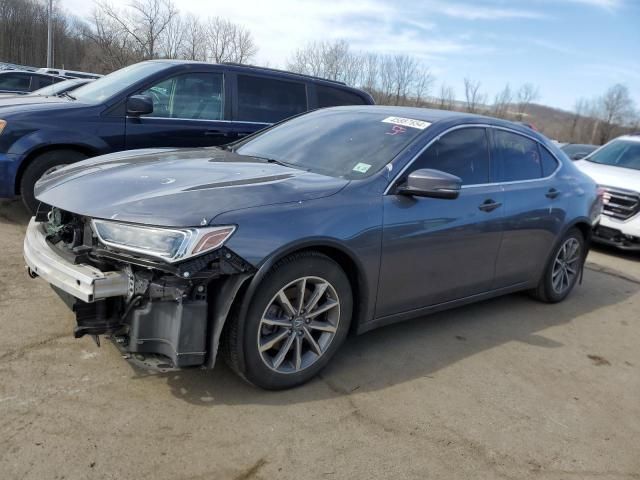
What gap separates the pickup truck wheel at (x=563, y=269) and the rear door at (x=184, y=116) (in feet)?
12.4

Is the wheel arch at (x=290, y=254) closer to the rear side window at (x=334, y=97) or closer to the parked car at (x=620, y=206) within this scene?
the rear side window at (x=334, y=97)

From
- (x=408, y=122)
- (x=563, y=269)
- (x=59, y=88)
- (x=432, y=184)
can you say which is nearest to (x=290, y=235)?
(x=432, y=184)

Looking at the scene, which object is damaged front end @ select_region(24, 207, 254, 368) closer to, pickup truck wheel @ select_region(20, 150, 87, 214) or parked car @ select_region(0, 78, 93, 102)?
pickup truck wheel @ select_region(20, 150, 87, 214)

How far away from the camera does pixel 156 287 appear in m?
2.60

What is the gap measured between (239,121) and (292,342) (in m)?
3.98

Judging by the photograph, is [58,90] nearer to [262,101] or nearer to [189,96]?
[189,96]

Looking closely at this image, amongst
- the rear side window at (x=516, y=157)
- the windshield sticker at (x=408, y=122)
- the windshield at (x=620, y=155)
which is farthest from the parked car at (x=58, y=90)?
the windshield at (x=620, y=155)

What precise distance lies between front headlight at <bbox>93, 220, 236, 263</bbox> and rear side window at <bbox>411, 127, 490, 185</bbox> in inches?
60.8

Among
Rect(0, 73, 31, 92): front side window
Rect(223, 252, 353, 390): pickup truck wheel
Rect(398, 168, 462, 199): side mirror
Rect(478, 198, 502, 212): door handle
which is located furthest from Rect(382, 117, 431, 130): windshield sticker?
Rect(0, 73, 31, 92): front side window

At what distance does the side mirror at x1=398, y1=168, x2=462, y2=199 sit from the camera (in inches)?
130

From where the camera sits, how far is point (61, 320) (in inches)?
142

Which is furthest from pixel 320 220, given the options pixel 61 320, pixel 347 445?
pixel 61 320

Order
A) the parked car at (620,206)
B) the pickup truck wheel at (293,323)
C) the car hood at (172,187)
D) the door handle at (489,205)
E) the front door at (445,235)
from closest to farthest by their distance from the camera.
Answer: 1. the car hood at (172,187)
2. the pickup truck wheel at (293,323)
3. the front door at (445,235)
4. the door handle at (489,205)
5. the parked car at (620,206)

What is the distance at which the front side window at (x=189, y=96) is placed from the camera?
595 centimetres
